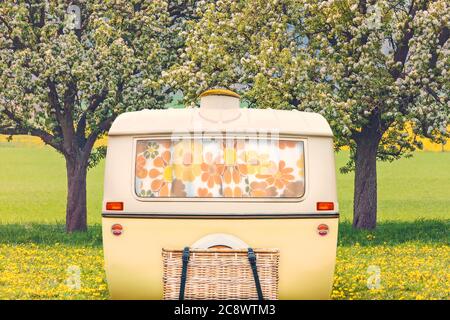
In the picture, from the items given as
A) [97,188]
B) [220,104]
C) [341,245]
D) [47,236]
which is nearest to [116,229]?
[220,104]

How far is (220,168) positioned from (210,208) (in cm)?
57

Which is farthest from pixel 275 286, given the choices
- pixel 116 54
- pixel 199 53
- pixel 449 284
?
pixel 116 54

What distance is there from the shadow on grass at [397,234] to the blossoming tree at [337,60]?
2021 millimetres

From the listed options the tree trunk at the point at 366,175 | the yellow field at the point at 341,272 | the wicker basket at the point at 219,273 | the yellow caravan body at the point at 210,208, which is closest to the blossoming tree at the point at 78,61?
the yellow field at the point at 341,272

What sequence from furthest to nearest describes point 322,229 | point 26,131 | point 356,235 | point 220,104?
point 26,131, point 356,235, point 220,104, point 322,229

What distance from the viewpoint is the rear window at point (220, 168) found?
38.1 ft

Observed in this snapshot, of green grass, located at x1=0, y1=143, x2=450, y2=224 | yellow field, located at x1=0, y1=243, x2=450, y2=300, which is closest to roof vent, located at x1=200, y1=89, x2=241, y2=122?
yellow field, located at x1=0, y1=243, x2=450, y2=300

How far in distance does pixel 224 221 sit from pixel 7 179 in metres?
50.8

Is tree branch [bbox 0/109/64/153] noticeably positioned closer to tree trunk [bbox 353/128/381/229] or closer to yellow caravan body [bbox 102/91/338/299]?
tree trunk [bbox 353/128/381/229]

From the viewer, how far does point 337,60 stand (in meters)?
26.1

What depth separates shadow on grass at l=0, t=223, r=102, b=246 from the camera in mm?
27688

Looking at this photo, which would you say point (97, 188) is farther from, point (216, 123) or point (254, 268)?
point (254, 268)

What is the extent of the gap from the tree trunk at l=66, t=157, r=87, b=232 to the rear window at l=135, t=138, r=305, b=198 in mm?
18490

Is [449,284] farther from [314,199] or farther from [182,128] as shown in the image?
[182,128]
